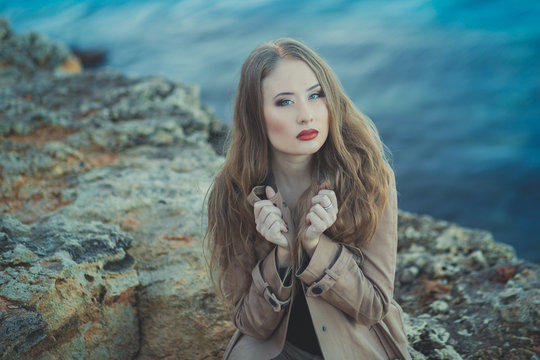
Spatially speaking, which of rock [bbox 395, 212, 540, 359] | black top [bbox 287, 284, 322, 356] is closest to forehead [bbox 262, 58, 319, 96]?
black top [bbox 287, 284, 322, 356]

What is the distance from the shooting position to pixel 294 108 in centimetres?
195

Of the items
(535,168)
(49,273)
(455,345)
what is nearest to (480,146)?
(535,168)

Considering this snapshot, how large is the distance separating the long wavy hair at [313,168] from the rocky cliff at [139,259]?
0.44 m

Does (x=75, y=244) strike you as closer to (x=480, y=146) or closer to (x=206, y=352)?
(x=206, y=352)

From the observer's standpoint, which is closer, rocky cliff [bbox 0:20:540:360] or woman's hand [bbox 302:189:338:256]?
woman's hand [bbox 302:189:338:256]

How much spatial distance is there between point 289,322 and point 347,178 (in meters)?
0.71

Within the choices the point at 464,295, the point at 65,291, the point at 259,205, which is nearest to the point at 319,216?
the point at 259,205

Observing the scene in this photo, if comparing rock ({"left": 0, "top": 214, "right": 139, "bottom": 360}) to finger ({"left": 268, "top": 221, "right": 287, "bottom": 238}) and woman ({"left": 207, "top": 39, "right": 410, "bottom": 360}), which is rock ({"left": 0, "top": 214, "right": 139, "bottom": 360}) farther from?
finger ({"left": 268, "top": 221, "right": 287, "bottom": 238})

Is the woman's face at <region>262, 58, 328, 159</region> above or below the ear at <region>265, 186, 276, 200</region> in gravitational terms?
above

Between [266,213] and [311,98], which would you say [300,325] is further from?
[311,98]

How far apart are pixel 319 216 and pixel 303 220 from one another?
5.4 inches

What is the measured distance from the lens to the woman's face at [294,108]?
76.5 inches

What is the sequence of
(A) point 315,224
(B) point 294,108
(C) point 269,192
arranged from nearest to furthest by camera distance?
(A) point 315,224
(B) point 294,108
(C) point 269,192

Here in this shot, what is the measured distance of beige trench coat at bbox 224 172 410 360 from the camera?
1.91m
